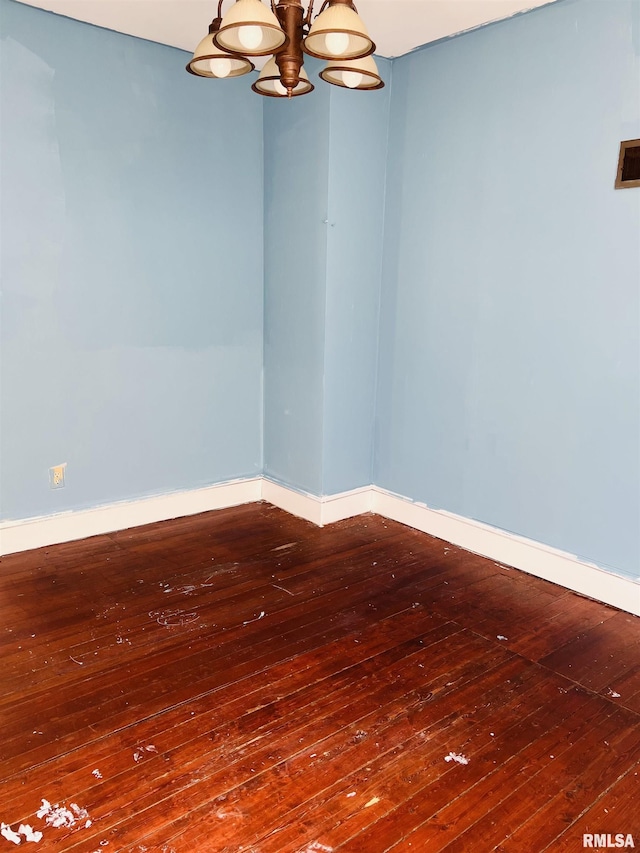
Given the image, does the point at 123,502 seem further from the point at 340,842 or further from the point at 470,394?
the point at 340,842

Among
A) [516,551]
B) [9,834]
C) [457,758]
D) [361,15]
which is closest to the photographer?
[9,834]

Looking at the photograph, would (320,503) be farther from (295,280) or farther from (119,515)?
(295,280)

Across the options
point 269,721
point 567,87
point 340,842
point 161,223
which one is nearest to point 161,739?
point 269,721

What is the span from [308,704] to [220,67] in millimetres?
1937

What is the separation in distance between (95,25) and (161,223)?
0.87 m

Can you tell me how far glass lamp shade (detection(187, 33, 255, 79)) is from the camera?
1801mm

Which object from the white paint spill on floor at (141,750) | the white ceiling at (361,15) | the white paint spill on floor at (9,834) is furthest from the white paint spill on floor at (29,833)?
the white ceiling at (361,15)

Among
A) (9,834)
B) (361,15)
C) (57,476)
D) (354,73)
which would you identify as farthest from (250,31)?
(57,476)

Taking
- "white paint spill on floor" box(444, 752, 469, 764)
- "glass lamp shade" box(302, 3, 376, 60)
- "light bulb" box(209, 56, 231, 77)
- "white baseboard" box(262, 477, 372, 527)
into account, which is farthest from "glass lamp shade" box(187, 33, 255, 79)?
"white baseboard" box(262, 477, 372, 527)

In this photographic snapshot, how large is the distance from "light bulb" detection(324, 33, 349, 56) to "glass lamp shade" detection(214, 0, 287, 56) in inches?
4.4

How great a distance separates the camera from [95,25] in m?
2.87

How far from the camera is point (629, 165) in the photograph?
244 centimetres

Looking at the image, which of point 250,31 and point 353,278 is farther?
point 353,278

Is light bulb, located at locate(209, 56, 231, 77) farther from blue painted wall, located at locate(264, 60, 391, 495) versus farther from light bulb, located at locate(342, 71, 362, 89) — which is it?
blue painted wall, located at locate(264, 60, 391, 495)
